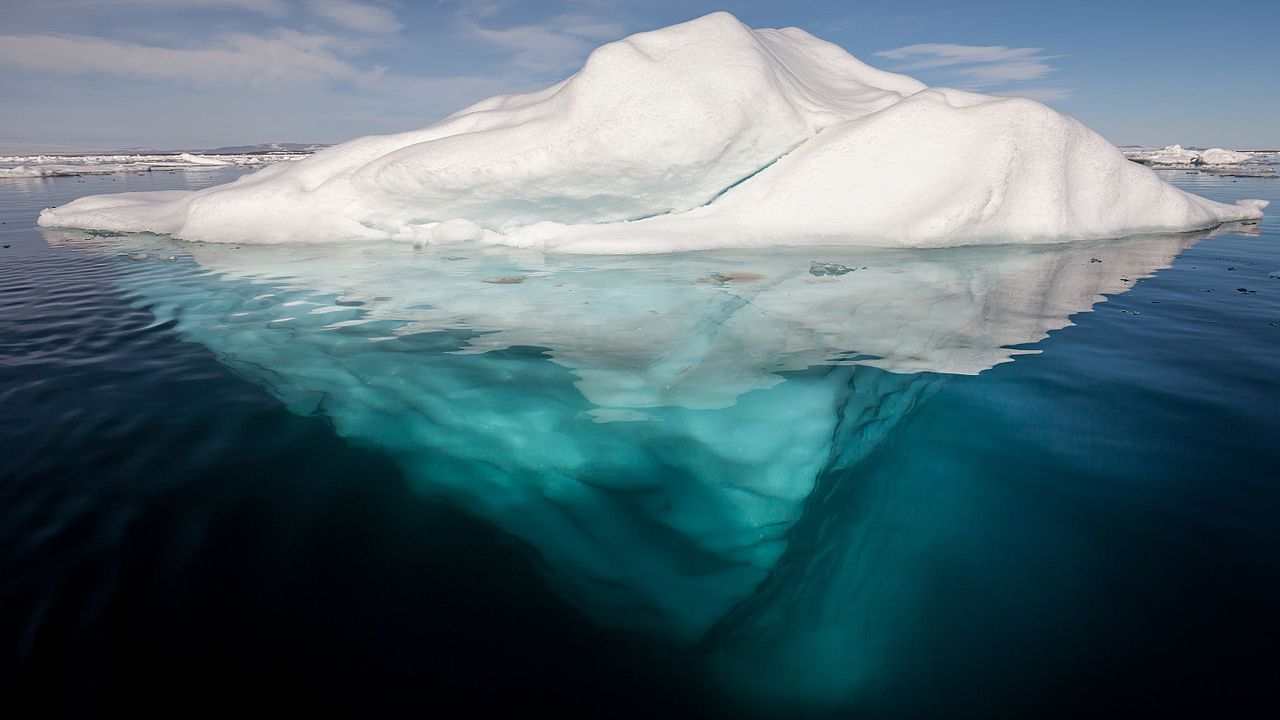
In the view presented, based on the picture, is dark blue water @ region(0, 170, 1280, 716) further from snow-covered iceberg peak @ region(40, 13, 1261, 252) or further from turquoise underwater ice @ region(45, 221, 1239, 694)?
snow-covered iceberg peak @ region(40, 13, 1261, 252)

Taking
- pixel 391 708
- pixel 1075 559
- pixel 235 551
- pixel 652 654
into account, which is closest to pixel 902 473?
pixel 1075 559

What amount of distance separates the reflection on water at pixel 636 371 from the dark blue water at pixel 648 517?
0.09ft

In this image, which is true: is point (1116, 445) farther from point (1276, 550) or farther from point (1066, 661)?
point (1066, 661)

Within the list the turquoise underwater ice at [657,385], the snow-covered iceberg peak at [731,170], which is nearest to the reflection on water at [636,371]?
the turquoise underwater ice at [657,385]

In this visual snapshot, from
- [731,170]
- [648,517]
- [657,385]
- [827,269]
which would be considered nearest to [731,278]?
[827,269]

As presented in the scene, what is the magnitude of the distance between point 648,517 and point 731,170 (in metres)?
7.92

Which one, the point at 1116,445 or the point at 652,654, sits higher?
the point at 1116,445

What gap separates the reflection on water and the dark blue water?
27 mm

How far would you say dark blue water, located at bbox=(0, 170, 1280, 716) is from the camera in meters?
2.04

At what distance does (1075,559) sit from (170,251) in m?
13.0

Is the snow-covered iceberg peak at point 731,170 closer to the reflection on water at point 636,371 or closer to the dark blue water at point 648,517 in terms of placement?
the reflection on water at point 636,371

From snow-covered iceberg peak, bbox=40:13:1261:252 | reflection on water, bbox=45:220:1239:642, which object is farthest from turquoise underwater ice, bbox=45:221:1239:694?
snow-covered iceberg peak, bbox=40:13:1261:252

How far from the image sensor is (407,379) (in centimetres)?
434

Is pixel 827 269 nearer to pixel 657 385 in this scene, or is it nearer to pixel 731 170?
pixel 731 170
